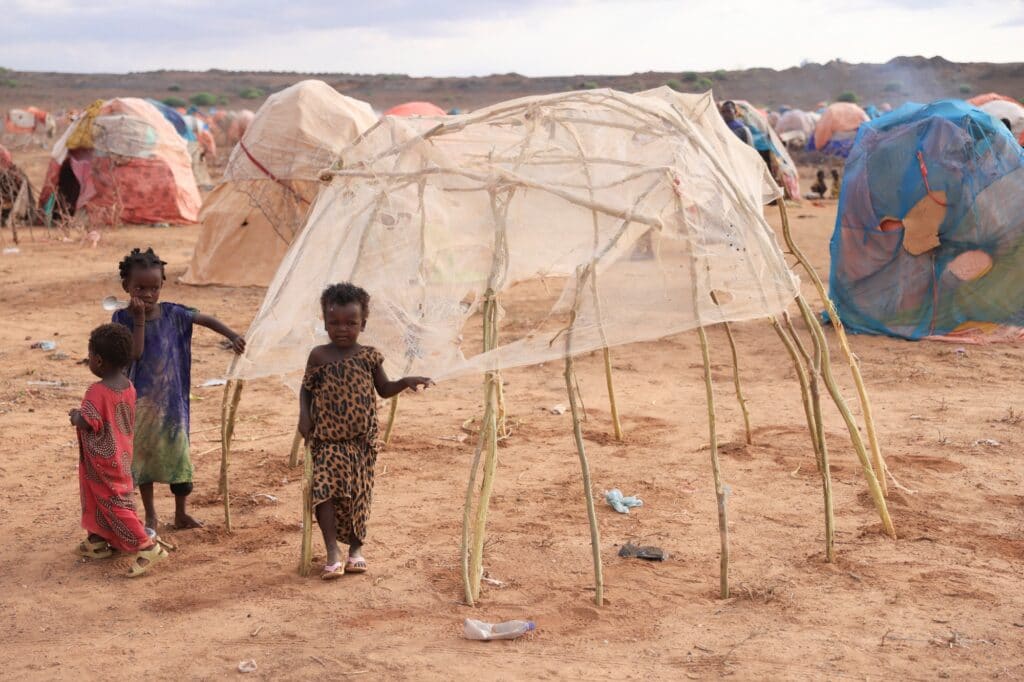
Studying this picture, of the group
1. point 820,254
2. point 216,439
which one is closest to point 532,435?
point 216,439

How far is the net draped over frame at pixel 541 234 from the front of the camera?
3.94 m

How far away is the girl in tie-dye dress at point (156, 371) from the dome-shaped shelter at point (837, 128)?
88.8 feet

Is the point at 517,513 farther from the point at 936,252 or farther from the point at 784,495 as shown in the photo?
the point at 936,252

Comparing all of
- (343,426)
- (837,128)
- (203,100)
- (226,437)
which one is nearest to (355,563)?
(343,426)

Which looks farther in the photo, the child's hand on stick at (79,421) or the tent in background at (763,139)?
the tent in background at (763,139)

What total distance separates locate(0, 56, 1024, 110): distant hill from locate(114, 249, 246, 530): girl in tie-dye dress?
52959mm

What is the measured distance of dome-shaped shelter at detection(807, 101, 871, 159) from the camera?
2938cm

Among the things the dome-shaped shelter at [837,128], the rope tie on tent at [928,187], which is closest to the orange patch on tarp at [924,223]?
the rope tie on tent at [928,187]

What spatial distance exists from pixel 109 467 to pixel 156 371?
0.47m

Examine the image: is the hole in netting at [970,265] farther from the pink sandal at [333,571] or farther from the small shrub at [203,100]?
the small shrub at [203,100]

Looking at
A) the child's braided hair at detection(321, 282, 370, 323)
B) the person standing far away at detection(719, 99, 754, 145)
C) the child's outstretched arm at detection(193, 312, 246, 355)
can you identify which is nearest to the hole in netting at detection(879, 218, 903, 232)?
the person standing far away at detection(719, 99, 754, 145)

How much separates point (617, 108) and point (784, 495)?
83.1 inches

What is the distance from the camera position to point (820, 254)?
13992 millimetres

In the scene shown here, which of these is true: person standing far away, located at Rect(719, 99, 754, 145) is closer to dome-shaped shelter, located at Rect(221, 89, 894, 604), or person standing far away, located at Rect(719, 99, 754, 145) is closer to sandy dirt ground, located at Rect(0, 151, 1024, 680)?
sandy dirt ground, located at Rect(0, 151, 1024, 680)
